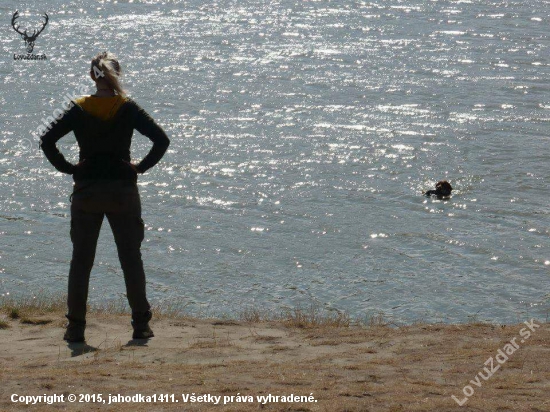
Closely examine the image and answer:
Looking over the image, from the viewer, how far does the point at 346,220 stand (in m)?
17.0

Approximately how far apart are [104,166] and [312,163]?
12.4 meters

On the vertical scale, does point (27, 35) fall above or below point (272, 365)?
above

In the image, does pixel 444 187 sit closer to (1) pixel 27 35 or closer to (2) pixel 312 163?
(2) pixel 312 163

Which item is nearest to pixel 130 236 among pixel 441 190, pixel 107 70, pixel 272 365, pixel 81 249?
pixel 81 249

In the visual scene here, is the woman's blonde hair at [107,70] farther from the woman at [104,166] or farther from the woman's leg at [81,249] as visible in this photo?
the woman's leg at [81,249]

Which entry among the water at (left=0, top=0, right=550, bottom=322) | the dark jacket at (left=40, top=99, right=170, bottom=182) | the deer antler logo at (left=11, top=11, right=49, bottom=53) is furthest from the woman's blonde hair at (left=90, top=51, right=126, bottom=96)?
the deer antler logo at (left=11, top=11, right=49, bottom=53)

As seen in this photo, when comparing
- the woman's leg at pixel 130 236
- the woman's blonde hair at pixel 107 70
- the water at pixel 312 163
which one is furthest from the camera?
the water at pixel 312 163

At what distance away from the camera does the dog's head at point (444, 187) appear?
18375 mm

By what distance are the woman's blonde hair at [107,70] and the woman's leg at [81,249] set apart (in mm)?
996

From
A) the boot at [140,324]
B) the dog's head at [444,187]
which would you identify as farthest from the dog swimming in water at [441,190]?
the boot at [140,324]

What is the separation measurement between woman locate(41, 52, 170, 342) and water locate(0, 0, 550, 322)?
422cm

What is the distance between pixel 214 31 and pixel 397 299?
23.2 metres

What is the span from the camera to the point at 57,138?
26.8 ft

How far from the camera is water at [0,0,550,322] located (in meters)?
13.9
